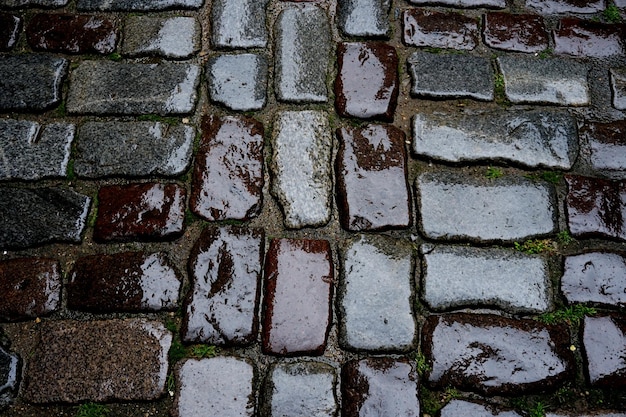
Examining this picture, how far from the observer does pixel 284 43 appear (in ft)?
7.42

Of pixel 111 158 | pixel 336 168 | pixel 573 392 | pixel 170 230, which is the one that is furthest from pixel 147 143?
pixel 573 392

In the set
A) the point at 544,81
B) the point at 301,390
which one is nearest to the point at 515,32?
the point at 544,81

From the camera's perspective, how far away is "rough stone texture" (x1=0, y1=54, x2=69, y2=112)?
7.03 feet

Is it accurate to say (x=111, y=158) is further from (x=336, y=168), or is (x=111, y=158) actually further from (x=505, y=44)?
(x=505, y=44)

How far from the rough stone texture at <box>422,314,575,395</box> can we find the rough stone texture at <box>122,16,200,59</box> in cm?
139

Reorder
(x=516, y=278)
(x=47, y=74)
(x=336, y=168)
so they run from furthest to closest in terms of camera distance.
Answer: (x=47, y=74), (x=336, y=168), (x=516, y=278)

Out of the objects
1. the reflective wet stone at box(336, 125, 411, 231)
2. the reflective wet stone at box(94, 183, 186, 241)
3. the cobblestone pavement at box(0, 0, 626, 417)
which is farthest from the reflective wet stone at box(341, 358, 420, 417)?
the reflective wet stone at box(94, 183, 186, 241)

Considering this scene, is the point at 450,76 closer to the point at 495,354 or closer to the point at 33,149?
the point at 495,354

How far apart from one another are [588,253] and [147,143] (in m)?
1.54

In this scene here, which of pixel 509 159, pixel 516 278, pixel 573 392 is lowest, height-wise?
pixel 573 392

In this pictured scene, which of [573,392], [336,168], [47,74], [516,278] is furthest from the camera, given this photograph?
Answer: [47,74]

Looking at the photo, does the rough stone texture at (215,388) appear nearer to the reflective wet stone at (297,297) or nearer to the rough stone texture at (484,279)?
the reflective wet stone at (297,297)

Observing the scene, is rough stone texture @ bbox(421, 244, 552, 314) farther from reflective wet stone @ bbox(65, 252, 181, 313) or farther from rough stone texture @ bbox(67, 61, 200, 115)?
rough stone texture @ bbox(67, 61, 200, 115)

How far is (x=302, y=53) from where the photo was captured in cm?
223
